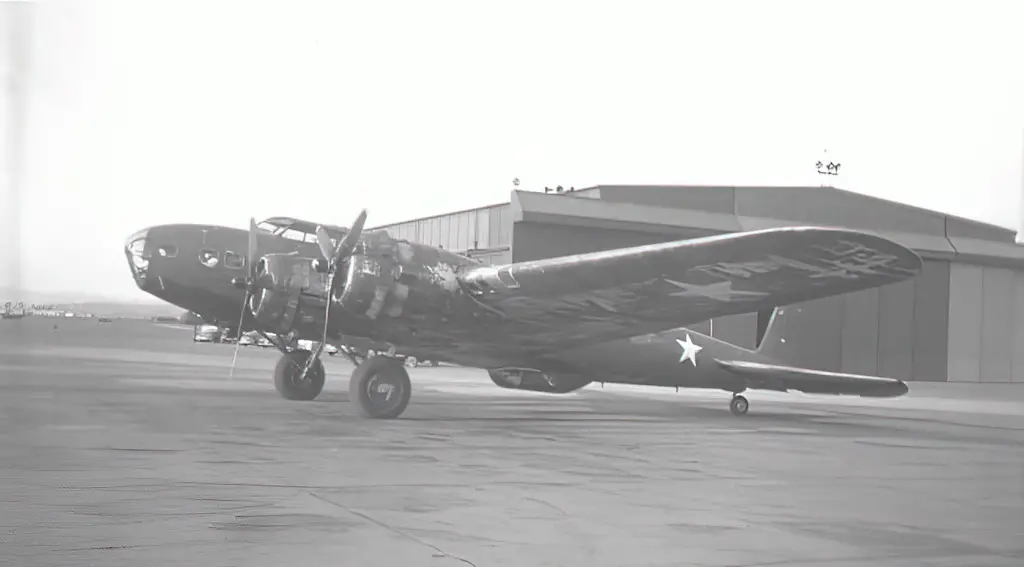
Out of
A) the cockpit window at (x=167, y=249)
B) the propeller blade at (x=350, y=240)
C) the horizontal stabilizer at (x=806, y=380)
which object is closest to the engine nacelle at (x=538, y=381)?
the horizontal stabilizer at (x=806, y=380)

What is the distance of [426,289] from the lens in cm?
1569

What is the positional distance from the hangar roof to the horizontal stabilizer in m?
20.3

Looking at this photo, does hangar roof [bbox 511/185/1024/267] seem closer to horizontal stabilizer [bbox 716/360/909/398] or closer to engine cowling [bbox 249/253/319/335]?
horizontal stabilizer [bbox 716/360/909/398]

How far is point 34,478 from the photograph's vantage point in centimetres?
824

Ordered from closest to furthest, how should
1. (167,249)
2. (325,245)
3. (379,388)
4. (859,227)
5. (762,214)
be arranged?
1. (325,245)
2. (379,388)
3. (167,249)
4. (762,214)
5. (859,227)

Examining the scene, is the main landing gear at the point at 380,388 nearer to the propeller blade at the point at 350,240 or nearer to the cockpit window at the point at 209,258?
the propeller blade at the point at 350,240

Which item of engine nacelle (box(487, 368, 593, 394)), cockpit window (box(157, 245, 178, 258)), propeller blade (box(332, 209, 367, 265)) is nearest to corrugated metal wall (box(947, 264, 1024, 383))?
engine nacelle (box(487, 368, 593, 394))

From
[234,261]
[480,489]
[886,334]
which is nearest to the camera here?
[480,489]

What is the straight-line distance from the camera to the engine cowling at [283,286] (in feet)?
50.1

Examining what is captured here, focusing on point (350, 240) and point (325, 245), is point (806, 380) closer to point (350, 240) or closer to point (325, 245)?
point (350, 240)

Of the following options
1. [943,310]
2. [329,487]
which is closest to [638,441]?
[329,487]

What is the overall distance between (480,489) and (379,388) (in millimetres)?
7190

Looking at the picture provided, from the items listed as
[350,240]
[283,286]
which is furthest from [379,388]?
[350,240]

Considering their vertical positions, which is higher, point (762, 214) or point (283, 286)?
point (762, 214)
